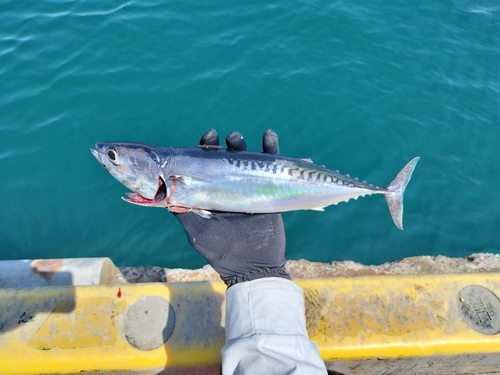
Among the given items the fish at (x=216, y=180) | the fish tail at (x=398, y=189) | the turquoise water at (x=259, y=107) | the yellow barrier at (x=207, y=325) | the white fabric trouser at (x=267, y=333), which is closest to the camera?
the white fabric trouser at (x=267, y=333)

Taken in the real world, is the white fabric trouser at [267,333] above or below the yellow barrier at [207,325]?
above

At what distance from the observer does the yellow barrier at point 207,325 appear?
2697mm

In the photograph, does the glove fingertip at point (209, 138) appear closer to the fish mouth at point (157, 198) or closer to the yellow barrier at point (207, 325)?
the fish mouth at point (157, 198)

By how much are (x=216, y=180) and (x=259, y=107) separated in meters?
3.93

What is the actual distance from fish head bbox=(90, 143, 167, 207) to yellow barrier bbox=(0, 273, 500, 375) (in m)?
0.84

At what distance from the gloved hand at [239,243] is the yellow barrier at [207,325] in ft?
1.39

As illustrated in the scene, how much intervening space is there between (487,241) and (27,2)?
11.2m

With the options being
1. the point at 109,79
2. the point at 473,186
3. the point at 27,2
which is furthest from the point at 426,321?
the point at 27,2

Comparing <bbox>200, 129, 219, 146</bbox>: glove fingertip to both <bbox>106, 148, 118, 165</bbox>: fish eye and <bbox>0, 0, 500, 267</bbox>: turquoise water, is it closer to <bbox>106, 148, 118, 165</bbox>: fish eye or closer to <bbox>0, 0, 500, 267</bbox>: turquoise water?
<bbox>106, 148, 118, 165</bbox>: fish eye

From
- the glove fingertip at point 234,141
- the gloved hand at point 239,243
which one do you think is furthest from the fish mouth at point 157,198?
the glove fingertip at point 234,141

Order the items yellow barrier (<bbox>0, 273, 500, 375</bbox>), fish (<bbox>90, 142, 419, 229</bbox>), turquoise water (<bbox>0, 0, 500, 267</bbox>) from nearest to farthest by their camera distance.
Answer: yellow barrier (<bbox>0, 273, 500, 375</bbox>) < fish (<bbox>90, 142, 419, 229</bbox>) < turquoise water (<bbox>0, 0, 500, 267</bbox>)

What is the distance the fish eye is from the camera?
3238 mm

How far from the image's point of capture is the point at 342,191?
340cm

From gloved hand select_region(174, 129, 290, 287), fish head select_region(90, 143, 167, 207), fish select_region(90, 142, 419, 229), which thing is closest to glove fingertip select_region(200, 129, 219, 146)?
fish select_region(90, 142, 419, 229)
